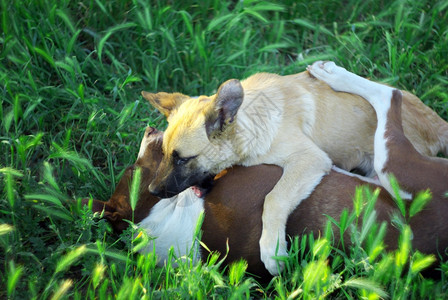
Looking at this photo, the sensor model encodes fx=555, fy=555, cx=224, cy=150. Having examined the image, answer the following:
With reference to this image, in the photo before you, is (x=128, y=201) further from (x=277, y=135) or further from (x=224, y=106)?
(x=277, y=135)

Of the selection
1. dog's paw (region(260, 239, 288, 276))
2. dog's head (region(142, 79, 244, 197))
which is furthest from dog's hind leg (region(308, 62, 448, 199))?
dog's head (region(142, 79, 244, 197))

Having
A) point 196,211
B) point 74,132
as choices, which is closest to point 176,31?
point 74,132

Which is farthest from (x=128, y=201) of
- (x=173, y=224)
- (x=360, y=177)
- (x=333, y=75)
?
(x=333, y=75)

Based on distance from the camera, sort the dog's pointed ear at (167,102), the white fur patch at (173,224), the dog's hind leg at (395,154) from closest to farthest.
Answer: the dog's hind leg at (395,154) → the white fur patch at (173,224) → the dog's pointed ear at (167,102)

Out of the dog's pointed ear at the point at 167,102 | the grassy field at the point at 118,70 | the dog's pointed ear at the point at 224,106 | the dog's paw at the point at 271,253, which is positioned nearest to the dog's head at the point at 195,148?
the dog's pointed ear at the point at 224,106

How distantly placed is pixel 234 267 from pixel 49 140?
207 centimetres

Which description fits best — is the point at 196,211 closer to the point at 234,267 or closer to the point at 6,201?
the point at 234,267

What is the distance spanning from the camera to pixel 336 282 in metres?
2.69

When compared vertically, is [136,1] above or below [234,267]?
above

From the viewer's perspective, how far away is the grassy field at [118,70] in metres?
3.39

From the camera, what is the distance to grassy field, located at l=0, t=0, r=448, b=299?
11.1ft

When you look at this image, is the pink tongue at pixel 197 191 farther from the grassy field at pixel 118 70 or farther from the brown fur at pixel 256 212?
the grassy field at pixel 118 70

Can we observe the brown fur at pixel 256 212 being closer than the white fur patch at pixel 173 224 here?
Yes

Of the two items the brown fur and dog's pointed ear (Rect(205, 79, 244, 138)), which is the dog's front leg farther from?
dog's pointed ear (Rect(205, 79, 244, 138))
